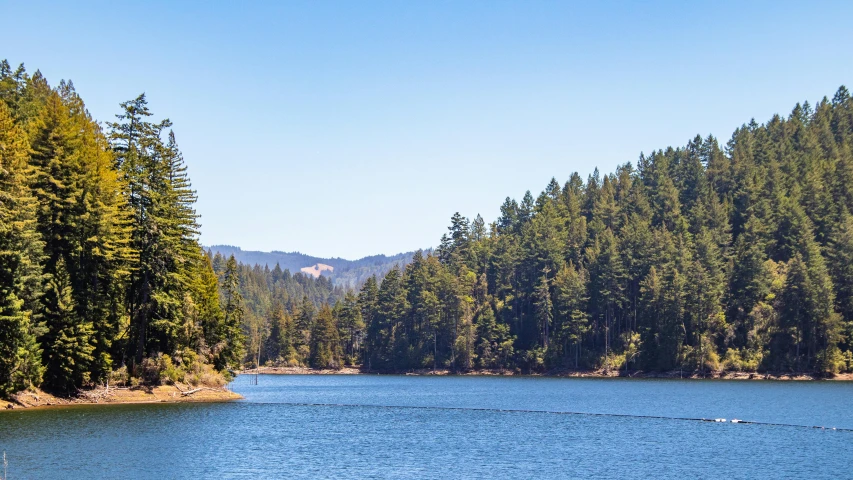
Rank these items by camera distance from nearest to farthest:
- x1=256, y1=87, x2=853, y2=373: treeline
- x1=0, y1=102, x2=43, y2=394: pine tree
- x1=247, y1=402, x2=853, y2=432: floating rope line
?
1. x1=0, y1=102, x2=43, y2=394: pine tree
2. x1=247, y1=402, x2=853, y2=432: floating rope line
3. x1=256, y1=87, x2=853, y2=373: treeline

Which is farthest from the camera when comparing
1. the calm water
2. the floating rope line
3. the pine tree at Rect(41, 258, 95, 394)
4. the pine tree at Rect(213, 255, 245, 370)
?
the pine tree at Rect(213, 255, 245, 370)

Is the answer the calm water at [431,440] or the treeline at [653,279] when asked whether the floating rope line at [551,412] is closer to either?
A: the calm water at [431,440]

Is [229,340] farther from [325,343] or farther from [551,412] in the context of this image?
[325,343]

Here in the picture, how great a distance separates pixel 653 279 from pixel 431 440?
96.0m

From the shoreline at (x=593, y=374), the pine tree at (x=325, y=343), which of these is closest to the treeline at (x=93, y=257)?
the shoreline at (x=593, y=374)

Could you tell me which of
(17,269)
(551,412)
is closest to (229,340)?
(17,269)

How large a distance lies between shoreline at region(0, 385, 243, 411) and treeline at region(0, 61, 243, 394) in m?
1.10

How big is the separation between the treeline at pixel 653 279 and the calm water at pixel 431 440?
152ft

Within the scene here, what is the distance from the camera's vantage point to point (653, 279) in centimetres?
13662

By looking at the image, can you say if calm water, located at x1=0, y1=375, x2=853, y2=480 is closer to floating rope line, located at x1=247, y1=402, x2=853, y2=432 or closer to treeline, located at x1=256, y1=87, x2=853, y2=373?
floating rope line, located at x1=247, y1=402, x2=853, y2=432

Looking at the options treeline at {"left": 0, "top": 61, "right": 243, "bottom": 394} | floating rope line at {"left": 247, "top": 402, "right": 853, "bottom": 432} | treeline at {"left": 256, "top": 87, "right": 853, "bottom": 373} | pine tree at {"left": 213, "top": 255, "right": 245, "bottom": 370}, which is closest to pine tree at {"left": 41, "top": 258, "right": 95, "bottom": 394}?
treeline at {"left": 0, "top": 61, "right": 243, "bottom": 394}

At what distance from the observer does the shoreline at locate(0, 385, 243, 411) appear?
56406 millimetres

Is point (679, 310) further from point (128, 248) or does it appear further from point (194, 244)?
point (128, 248)

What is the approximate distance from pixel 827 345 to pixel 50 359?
106 metres
